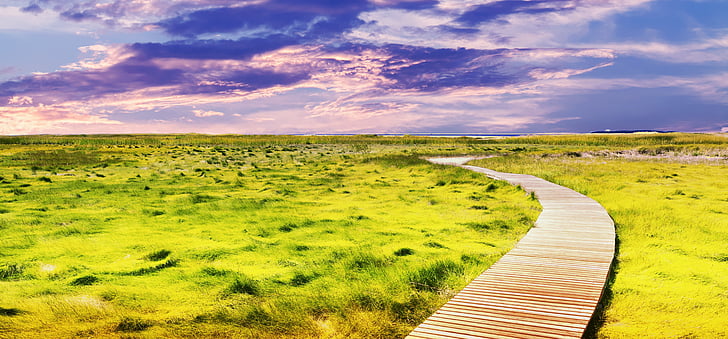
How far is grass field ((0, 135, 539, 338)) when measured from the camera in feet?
21.9

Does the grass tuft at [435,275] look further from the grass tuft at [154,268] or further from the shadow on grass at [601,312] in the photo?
the grass tuft at [154,268]

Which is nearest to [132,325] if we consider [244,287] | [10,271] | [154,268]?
[244,287]

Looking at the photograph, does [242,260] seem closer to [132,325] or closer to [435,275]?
[132,325]

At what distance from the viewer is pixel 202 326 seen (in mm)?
6535

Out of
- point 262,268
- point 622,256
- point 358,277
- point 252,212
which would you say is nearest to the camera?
point 358,277

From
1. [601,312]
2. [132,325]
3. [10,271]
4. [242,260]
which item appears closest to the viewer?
[132,325]

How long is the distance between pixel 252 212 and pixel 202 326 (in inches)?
363

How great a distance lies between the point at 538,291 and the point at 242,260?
250 inches

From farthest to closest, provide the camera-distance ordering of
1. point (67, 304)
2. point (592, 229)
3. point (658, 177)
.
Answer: point (658, 177) → point (592, 229) → point (67, 304)

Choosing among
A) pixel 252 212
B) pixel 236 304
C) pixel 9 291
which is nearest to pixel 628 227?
pixel 236 304

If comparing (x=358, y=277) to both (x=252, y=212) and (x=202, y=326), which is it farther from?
(x=252, y=212)

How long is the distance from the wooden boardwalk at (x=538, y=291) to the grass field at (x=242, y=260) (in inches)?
31.0

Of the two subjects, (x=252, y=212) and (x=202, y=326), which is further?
(x=252, y=212)

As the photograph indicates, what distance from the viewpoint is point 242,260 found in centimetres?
979
